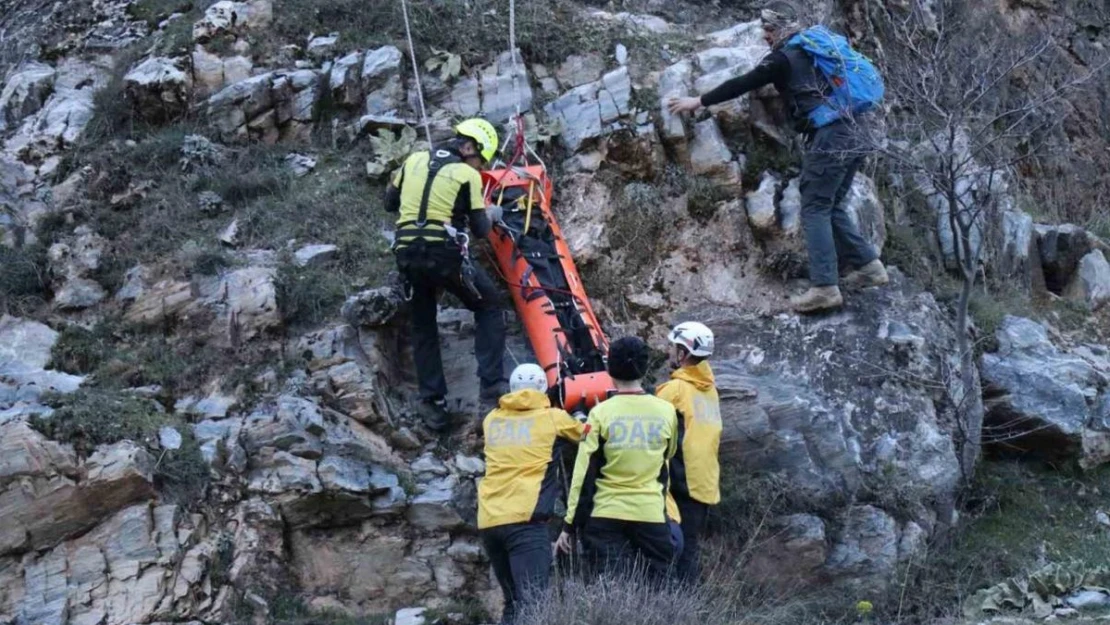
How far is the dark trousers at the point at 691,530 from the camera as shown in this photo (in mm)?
8234

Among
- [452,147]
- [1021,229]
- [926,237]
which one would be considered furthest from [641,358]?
[1021,229]

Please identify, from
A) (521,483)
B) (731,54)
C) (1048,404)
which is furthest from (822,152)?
(521,483)

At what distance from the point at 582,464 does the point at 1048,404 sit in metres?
4.25

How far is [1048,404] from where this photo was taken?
407 inches

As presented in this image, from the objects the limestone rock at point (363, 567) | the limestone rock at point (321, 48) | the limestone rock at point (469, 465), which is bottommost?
the limestone rock at point (363, 567)

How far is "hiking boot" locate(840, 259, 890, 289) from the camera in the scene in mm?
10312

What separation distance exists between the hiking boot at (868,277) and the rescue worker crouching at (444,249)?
273cm

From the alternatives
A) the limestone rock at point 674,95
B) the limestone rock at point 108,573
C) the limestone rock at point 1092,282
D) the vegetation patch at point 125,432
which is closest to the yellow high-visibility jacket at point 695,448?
the vegetation patch at point 125,432

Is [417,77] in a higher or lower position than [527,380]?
higher

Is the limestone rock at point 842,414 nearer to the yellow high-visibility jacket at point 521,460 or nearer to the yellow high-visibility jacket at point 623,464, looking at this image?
the yellow high-visibility jacket at point 623,464

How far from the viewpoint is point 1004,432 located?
34.0ft

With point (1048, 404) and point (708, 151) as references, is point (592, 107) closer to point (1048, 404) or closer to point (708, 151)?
point (708, 151)

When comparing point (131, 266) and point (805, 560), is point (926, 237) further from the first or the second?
point (131, 266)

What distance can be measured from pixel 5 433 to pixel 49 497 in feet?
1.70
